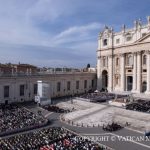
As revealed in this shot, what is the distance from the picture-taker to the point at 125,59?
197ft

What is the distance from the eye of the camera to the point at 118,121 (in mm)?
35875

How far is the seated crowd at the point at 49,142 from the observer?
2451cm

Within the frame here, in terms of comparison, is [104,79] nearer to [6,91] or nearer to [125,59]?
[125,59]

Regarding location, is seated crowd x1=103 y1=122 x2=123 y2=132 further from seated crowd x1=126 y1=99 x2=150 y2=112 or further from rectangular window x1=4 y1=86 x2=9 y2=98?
rectangular window x1=4 y1=86 x2=9 y2=98

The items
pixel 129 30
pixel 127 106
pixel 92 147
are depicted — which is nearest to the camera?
pixel 92 147

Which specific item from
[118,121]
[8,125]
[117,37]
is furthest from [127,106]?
[117,37]

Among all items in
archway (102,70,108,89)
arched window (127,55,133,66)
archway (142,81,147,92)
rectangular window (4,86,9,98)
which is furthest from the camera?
archway (102,70,108,89)

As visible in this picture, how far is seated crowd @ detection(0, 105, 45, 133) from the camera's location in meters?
31.7

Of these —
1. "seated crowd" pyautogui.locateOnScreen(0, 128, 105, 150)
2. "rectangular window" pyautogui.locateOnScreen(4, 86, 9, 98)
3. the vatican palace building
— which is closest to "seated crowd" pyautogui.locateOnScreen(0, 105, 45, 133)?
"seated crowd" pyautogui.locateOnScreen(0, 128, 105, 150)

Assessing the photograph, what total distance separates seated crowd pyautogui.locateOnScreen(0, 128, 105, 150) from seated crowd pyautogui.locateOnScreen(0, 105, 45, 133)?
3.48 m

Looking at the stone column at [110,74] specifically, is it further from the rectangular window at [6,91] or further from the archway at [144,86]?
the rectangular window at [6,91]

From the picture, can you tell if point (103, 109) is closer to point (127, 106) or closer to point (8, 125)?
point (127, 106)

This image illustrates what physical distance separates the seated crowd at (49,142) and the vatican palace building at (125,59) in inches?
1250

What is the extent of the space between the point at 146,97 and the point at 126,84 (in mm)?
9908
